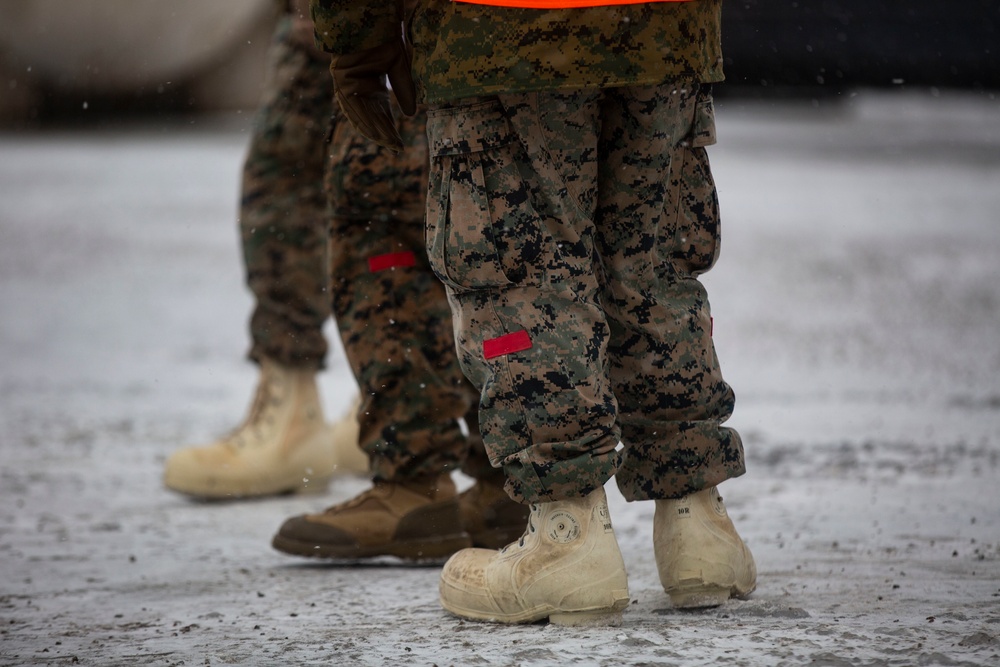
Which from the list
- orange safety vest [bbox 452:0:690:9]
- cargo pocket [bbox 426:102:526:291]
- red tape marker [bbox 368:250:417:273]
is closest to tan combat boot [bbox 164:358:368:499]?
red tape marker [bbox 368:250:417:273]

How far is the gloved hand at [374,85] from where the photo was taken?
2.08m

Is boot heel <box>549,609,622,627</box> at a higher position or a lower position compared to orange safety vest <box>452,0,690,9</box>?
lower

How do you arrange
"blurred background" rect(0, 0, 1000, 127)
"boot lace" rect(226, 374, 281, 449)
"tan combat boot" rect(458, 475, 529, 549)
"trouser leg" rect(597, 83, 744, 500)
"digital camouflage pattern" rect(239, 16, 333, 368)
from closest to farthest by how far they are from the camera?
"trouser leg" rect(597, 83, 744, 500) → "tan combat boot" rect(458, 475, 529, 549) → "digital camouflage pattern" rect(239, 16, 333, 368) → "boot lace" rect(226, 374, 281, 449) → "blurred background" rect(0, 0, 1000, 127)

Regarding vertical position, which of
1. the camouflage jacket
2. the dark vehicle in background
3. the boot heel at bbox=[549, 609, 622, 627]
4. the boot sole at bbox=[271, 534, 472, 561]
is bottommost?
the boot heel at bbox=[549, 609, 622, 627]

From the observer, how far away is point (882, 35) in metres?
8.81

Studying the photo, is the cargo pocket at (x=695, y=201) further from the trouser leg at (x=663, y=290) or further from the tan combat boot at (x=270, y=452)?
the tan combat boot at (x=270, y=452)

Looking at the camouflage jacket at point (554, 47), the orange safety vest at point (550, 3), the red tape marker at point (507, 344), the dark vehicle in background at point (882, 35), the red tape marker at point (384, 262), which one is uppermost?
the dark vehicle in background at point (882, 35)

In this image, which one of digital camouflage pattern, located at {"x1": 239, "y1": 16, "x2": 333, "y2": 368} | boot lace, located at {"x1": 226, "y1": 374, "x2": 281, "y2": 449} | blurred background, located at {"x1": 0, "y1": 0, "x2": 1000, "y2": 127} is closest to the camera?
digital camouflage pattern, located at {"x1": 239, "y1": 16, "x2": 333, "y2": 368}

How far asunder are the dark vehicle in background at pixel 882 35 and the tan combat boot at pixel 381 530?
631 centimetres

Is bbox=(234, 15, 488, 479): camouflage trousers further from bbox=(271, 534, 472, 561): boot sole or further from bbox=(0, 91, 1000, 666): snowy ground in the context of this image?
bbox=(0, 91, 1000, 666): snowy ground

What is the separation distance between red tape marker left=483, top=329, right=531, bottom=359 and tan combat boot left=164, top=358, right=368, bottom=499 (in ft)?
4.45

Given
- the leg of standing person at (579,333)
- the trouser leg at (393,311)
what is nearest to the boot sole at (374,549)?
the trouser leg at (393,311)

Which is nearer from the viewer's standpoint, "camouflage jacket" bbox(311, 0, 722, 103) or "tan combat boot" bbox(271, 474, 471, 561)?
"camouflage jacket" bbox(311, 0, 722, 103)

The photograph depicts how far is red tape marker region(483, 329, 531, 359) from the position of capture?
1.91 metres
